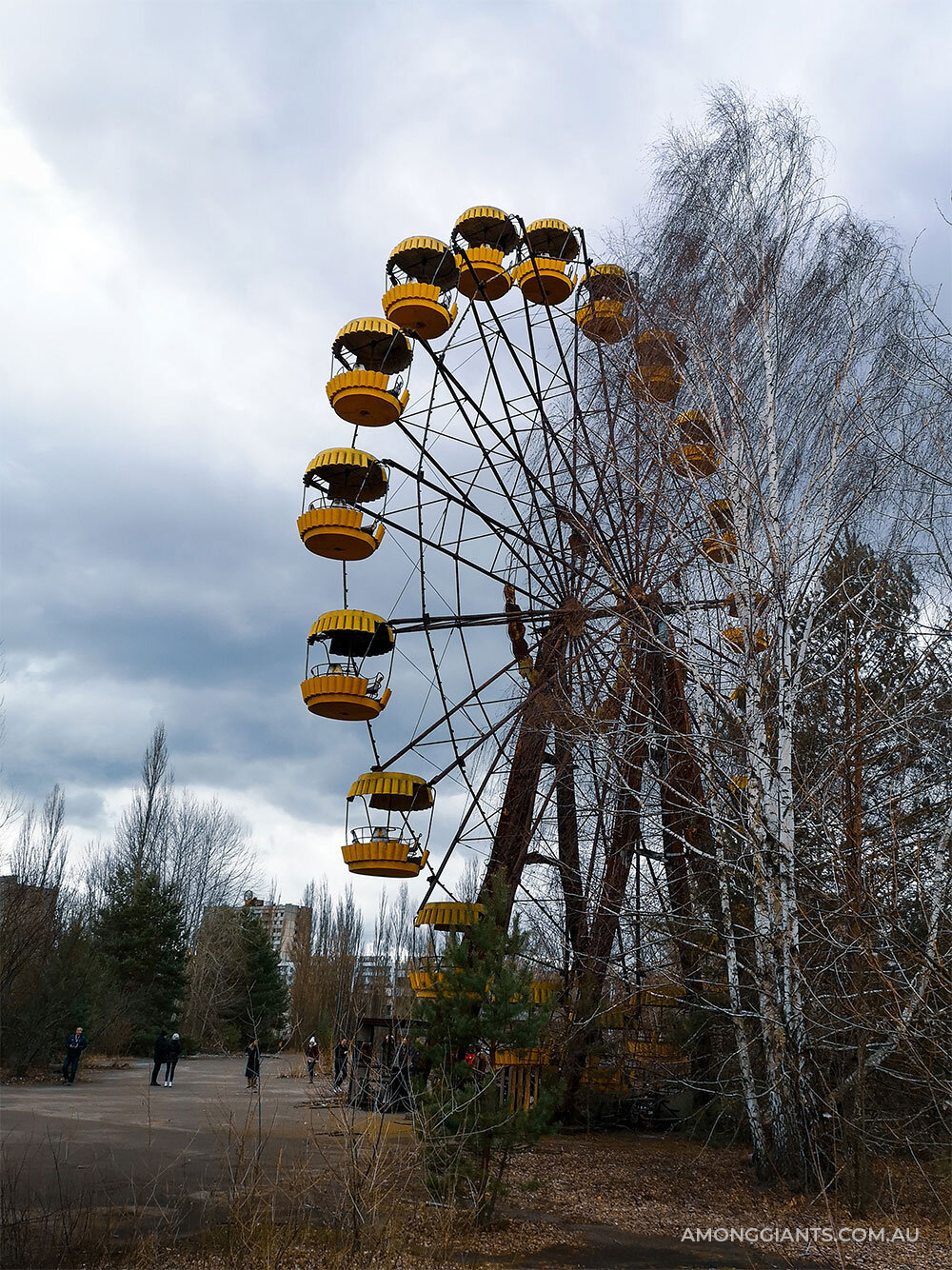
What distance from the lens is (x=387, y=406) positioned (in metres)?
15.2

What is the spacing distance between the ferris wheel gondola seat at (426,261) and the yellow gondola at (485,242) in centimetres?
20

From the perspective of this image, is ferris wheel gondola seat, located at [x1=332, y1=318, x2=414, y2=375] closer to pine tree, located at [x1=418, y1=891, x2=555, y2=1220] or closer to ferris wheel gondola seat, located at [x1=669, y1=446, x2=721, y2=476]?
ferris wheel gondola seat, located at [x1=669, y1=446, x2=721, y2=476]

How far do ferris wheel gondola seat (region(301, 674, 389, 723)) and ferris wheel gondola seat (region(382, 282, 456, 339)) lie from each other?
5668 millimetres

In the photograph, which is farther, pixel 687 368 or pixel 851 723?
pixel 687 368

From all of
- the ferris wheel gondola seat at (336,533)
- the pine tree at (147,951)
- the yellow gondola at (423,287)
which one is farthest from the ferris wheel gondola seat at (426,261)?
the pine tree at (147,951)

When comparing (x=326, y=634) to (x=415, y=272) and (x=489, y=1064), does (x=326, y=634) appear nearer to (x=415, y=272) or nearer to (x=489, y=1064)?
(x=415, y=272)

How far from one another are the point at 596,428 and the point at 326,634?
5715mm

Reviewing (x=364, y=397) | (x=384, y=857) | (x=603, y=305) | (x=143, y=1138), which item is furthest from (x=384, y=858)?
(x=603, y=305)

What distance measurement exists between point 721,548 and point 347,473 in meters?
6.80

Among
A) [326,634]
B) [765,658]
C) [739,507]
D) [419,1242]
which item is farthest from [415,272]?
[419,1242]

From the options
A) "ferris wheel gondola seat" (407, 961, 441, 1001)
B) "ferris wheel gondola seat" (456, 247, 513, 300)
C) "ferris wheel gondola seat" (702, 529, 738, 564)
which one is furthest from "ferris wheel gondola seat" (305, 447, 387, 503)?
"ferris wheel gondola seat" (407, 961, 441, 1001)

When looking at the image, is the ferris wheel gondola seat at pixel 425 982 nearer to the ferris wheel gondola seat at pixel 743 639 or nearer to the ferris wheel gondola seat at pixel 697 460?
the ferris wheel gondola seat at pixel 743 639

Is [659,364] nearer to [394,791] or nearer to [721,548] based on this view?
[721,548]

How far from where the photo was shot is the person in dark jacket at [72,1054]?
18344 millimetres
